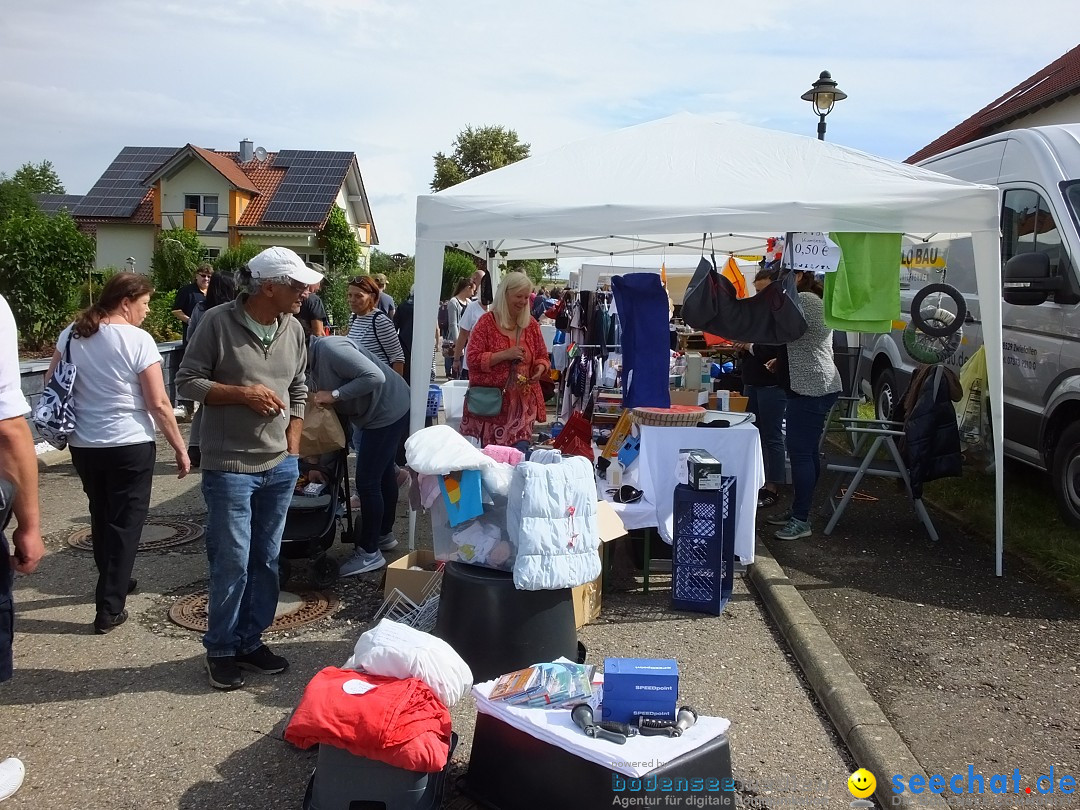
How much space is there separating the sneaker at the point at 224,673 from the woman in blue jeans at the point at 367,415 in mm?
1480

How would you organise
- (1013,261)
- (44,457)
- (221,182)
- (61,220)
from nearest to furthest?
(1013,261)
(44,457)
(61,220)
(221,182)

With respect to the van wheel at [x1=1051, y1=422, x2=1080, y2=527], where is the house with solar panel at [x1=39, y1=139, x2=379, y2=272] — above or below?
above

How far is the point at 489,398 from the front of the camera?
582 cm

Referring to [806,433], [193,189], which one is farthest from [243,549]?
[193,189]

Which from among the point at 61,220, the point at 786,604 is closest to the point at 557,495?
the point at 786,604

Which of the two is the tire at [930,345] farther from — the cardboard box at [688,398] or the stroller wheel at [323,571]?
the stroller wheel at [323,571]

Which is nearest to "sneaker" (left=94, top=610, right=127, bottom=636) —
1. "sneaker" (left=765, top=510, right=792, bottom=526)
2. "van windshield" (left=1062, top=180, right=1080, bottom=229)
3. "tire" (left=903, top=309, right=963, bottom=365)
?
"sneaker" (left=765, top=510, right=792, bottom=526)

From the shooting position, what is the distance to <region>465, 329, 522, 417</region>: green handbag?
5812 mm

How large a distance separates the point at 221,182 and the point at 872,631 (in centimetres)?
4055

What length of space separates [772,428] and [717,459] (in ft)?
5.94

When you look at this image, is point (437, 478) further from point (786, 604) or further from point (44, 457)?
point (44, 457)

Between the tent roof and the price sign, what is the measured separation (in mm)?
466

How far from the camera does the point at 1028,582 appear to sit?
552cm

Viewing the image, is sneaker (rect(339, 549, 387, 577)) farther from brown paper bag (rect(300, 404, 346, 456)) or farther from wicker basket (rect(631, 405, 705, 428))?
wicker basket (rect(631, 405, 705, 428))
